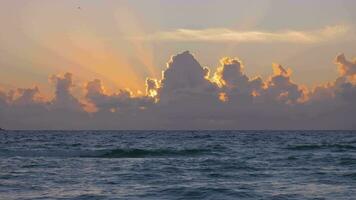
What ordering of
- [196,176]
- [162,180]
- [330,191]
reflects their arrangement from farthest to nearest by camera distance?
[196,176]
[162,180]
[330,191]

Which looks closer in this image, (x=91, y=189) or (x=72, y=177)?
(x=91, y=189)

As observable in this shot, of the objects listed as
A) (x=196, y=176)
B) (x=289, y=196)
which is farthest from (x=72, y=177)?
(x=289, y=196)

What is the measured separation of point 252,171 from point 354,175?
7006mm

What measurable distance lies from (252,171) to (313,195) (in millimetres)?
11803

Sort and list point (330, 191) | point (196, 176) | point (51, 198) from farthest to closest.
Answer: point (196, 176)
point (330, 191)
point (51, 198)

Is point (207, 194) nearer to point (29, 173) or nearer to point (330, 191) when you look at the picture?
point (330, 191)

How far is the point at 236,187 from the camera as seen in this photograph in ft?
93.9

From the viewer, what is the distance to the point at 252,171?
37438 millimetres

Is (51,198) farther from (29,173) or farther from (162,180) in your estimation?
(29,173)

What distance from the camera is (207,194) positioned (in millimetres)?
25766

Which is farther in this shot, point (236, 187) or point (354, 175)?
point (354, 175)

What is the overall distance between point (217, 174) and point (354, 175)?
30.0 feet

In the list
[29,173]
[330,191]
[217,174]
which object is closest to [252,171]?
[217,174]

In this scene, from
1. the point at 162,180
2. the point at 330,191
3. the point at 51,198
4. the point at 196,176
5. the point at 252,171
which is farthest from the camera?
the point at 252,171
